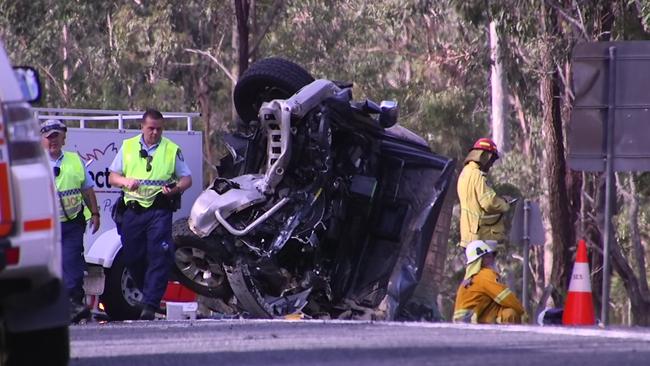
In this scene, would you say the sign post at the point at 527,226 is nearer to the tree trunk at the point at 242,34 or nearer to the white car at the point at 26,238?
the tree trunk at the point at 242,34

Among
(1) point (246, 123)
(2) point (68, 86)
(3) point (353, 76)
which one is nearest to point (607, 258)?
(1) point (246, 123)

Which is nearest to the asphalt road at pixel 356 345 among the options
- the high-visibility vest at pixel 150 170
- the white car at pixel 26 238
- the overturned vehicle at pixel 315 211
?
the white car at pixel 26 238

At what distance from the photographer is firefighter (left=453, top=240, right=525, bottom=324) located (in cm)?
1261

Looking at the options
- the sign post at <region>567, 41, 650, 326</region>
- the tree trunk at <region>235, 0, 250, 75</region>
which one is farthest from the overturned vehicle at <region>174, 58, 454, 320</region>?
the tree trunk at <region>235, 0, 250, 75</region>

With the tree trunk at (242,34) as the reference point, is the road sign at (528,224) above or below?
below

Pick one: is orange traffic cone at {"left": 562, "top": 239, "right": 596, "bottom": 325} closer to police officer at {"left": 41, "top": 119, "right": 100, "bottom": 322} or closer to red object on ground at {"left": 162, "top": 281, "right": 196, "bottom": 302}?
police officer at {"left": 41, "top": 119, "right": 100, "bottom": 322}

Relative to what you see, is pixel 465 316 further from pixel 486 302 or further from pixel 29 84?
pixel 29 84

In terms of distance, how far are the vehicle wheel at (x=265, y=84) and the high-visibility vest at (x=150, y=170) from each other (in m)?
1.33

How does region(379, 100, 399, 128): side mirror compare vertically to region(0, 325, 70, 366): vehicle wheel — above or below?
above

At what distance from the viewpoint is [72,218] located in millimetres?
13141

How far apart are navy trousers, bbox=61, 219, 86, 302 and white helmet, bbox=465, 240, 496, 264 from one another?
2966mm

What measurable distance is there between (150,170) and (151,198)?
0.22 m

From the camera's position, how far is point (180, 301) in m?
15.4

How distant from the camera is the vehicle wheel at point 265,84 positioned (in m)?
14.2
